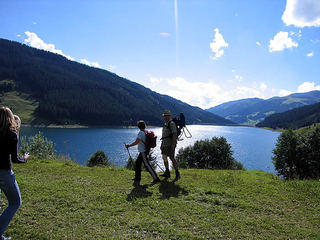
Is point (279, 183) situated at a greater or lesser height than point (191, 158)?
greater

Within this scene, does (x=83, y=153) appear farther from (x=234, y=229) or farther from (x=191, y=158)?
(x=234, y=229)

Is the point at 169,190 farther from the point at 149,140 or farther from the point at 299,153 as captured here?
the point at 299,153

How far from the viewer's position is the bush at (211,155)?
27.0 m

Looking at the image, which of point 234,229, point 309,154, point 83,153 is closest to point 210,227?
point 234,229

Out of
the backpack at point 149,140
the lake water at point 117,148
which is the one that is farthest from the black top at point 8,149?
the lake water at point 117,148

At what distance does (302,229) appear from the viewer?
5.20 meters

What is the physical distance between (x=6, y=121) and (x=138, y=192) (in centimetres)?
528

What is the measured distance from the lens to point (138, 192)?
7652 millimetres

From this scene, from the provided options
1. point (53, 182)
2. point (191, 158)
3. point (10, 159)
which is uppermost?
point (10, 159)

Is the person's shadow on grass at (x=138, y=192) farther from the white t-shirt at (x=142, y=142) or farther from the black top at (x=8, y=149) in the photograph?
the black top at (x=8, y=149)

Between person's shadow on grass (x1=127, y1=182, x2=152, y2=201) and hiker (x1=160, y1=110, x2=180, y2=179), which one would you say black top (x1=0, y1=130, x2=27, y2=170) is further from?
hiker (x1=160, y1=110, x2=180, y2=179)

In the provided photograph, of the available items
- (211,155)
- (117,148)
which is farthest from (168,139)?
(117,148)

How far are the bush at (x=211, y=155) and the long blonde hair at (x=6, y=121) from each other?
23.5 metres

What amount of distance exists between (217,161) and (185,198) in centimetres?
2202
